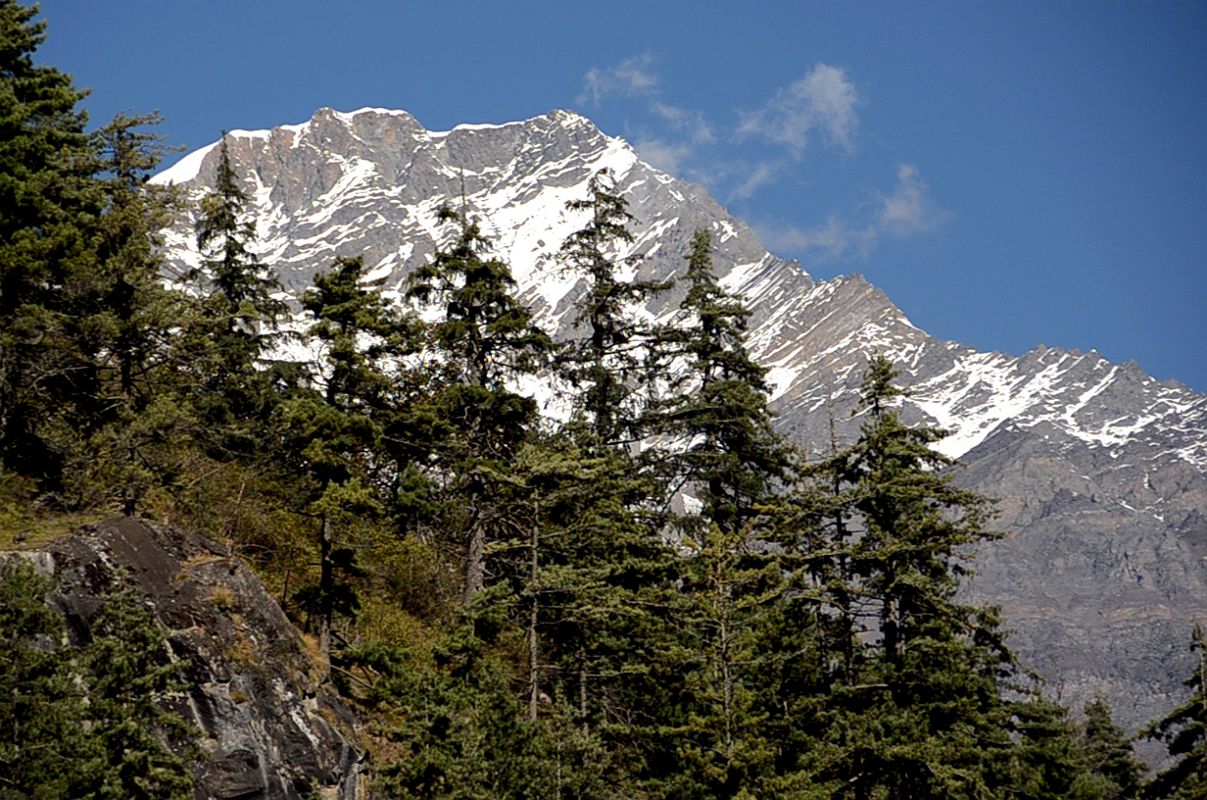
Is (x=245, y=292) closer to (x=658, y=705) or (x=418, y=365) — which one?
(x=418, y=365)

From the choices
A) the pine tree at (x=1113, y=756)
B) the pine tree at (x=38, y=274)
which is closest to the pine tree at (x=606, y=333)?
the pine tree at (x=38, y=274)

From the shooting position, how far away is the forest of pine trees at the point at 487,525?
20.2 metres

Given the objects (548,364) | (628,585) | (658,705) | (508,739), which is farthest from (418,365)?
(508,739)

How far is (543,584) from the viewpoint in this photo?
23875mm

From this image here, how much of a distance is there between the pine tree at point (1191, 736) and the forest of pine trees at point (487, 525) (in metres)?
0.22

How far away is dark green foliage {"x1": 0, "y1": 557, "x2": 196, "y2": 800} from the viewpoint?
14.4 metres

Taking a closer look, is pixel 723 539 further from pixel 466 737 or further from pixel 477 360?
pixel 466 737

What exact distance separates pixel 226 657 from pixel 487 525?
942 cm

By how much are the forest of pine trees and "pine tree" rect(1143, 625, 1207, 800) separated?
0.73ft

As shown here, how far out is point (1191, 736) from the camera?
34.6 m

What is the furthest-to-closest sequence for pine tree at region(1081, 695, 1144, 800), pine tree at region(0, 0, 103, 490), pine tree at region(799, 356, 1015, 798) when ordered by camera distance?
1. pine tree at region(1081, 695, 1144, 800)
2. pine tree at region(799, 356, 1015, 798)
3. pine tree at region(0, 0, 103, 490)

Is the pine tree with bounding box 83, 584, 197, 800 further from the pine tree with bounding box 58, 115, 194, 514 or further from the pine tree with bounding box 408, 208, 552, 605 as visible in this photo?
the pine tree with bounding box 408, 208, 552, 605

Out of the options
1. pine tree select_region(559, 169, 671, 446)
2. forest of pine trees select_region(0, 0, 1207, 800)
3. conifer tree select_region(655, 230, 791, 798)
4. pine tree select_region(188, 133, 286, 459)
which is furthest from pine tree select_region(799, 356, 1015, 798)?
pine tree select_region(188, 133, 286, 459)

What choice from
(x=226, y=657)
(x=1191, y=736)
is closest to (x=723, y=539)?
(x=226, y=657)
